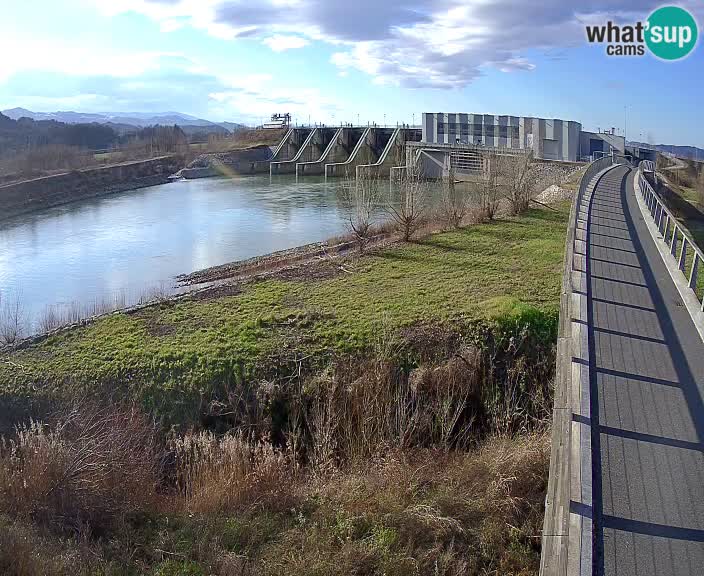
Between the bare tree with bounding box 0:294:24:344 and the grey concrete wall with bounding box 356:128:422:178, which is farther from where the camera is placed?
the grey concrete wall with bounding box 356:128:422:178

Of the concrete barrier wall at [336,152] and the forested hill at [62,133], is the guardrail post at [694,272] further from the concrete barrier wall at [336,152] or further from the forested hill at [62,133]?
the forested hill at [62,133]

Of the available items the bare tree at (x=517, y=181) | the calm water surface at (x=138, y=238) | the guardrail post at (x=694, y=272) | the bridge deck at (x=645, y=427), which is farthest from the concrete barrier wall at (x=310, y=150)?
the guardrail post at (x=694, y=272)

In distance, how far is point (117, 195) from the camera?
5388 centimetres

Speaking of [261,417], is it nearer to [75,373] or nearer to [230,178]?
[75,373]

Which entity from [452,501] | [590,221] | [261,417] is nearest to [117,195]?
[590,221]

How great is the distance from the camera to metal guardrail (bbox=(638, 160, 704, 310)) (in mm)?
11094

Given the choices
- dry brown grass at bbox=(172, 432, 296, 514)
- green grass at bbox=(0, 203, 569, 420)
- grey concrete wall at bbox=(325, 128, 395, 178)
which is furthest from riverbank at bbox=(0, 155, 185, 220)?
dry brown grass at bbox=(172, 432, 296, 514)

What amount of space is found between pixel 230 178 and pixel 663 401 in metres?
63.3

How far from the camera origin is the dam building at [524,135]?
2004 inches

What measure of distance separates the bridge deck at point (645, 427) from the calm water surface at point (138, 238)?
47.4ft

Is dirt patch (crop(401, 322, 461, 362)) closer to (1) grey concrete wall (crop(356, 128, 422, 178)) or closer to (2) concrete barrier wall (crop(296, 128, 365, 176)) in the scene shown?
(1) grey concrete wall (crop(356, 128, 422, 178))

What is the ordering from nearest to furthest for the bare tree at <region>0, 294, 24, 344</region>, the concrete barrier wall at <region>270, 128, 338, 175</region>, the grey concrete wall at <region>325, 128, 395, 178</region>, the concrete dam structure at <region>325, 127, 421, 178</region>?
the bare tree at <region>0, 294, 24, 344</region> → the concrete dam structure at <region>325, 127, 421, 178</region> → the grey concrete wall at <region>325, 128, 395, 178</region> → the concrete barrier wall at <region>270, 128, 338, 175</region>

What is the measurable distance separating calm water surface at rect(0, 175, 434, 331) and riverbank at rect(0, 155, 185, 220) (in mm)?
1787

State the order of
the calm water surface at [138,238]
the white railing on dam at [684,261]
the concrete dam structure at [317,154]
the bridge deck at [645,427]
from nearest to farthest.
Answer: the bridge deck at [645,427] → the white railing on dam at [684,261] → the calm water surface at [138,238] → the concrete dam structure at [317,154]
